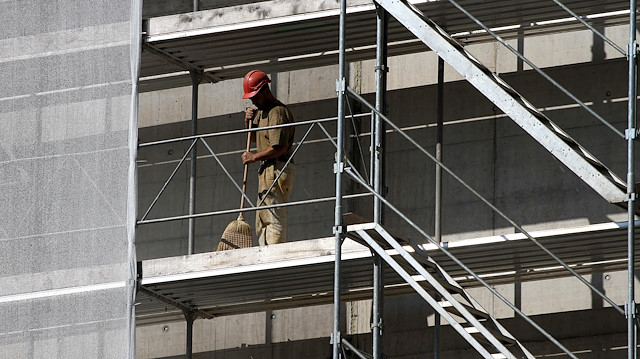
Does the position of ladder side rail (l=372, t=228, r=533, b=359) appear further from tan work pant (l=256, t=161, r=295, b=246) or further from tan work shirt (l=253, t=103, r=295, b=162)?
tan work shirt (l=253, t=103, r=295, b=162)

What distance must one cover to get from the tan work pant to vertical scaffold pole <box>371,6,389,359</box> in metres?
1.24

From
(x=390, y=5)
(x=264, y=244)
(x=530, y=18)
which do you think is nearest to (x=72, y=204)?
(x=264, y=244)

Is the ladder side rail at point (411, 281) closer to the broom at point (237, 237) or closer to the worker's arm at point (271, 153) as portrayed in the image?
the worker's arm at point (271, 153)

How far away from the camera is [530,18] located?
15.1 metres

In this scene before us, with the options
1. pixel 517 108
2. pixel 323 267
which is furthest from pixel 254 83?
pixel 517 108

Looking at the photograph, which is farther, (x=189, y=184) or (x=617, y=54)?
(x=189, y=184)

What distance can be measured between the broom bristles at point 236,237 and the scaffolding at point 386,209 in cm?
41

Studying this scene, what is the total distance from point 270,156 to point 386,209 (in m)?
1.81

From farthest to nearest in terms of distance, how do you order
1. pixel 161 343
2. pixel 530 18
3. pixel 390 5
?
pixel 161 343 < pixel 530 18 < pixel 390 5

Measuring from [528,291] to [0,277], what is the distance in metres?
4.71

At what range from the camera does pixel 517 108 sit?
43.7 ft

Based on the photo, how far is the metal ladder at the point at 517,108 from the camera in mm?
12930

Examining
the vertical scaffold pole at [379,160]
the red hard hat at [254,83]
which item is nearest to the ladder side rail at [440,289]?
the vertical scaffold pole at [379,160]

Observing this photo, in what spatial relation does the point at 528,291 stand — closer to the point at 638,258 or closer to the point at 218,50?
the point at 638,258
